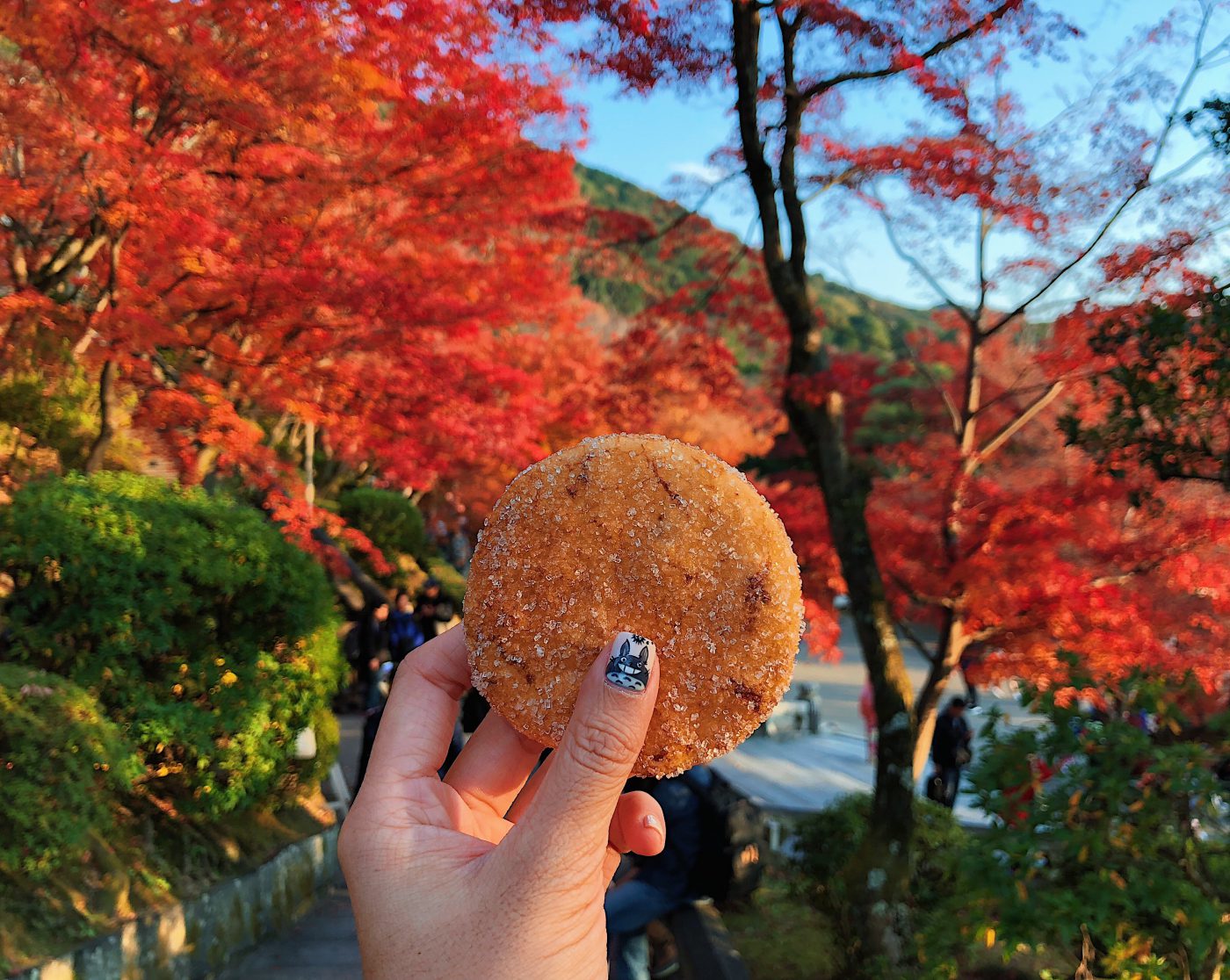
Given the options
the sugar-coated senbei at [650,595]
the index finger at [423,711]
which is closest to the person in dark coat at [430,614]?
the index finger at [423,711]

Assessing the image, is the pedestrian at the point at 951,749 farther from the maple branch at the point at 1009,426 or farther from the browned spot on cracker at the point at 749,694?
the browned spot on cracker at the point at 749,694

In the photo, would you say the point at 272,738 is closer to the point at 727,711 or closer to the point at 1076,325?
the point at 727,711

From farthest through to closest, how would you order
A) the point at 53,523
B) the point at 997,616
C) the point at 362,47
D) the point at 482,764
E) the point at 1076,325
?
the point at 362,47
the point at 997,616
the point at 1076,325
the point at 53,523
the point at 482,764

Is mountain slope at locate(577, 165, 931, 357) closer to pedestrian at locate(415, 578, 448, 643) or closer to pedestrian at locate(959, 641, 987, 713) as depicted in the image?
pedestrian at locate(959, 641, 987, 713)

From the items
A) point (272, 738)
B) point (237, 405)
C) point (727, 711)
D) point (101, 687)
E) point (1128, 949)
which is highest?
point (237, 405)

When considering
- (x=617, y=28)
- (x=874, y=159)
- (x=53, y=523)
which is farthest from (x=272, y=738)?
(x=874, y=159)

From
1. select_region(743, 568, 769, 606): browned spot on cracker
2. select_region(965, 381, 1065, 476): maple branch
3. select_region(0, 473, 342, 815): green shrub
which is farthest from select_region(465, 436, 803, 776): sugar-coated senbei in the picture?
select_region(965, 381, 1065, 476): maple branch
